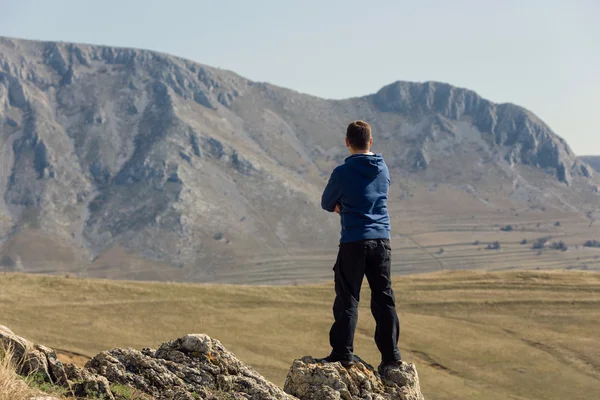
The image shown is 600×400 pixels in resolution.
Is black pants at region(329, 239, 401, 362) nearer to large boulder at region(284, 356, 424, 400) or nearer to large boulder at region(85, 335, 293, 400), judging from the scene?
large boulder at region(284, 356, 424, 400)

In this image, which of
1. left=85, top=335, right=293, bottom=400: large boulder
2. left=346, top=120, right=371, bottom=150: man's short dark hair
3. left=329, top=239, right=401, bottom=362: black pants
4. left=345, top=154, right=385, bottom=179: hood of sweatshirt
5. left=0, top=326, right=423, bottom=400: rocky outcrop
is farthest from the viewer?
left=346, top=120, right=371, bottom=150: man's short dark hair

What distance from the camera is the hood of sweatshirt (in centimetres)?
1005

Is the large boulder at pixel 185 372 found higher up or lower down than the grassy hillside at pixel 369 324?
higher up

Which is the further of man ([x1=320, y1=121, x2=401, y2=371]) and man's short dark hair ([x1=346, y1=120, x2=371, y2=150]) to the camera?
man's short dark hair ([x1=346, y1=120, x2=371, y2=150])

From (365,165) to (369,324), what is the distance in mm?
31682

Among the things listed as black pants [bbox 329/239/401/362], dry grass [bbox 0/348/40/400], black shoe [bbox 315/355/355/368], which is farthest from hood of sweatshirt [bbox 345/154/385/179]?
dry grass [bbox 0/348/40/400]

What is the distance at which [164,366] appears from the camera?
9.18 m

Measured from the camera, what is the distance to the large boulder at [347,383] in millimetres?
9422

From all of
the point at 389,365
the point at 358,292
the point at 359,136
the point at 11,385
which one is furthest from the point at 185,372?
the point at 359,136

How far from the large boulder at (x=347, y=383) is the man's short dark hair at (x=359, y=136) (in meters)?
Result: 3.21

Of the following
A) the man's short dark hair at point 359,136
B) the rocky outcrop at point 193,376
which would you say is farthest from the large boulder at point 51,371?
the man's short dark hair at point 359,136

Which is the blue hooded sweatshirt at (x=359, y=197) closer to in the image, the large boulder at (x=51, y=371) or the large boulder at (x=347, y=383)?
the large boulder at (x=347, y=383)

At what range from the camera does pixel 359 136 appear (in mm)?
10195

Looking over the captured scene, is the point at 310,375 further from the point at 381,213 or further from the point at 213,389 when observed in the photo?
the point at 381,213
